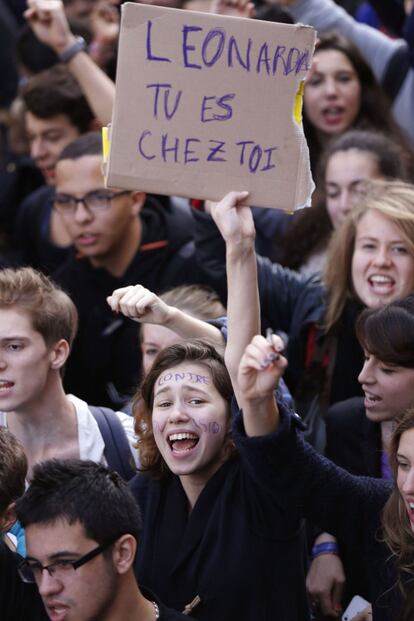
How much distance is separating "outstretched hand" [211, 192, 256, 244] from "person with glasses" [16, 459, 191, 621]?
0.72 m

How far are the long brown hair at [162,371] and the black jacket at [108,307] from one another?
44.7 inches

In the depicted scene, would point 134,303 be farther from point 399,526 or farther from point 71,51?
point 71,51

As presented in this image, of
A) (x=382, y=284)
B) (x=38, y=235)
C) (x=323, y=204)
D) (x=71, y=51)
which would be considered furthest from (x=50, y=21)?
(x=382, y=284)

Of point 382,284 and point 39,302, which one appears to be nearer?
point 39,302

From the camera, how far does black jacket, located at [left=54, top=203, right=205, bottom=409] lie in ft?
16.0

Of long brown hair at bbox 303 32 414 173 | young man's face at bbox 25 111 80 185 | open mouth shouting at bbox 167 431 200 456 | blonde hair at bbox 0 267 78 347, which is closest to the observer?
open mouth shouting at bbox 167 431 200 456

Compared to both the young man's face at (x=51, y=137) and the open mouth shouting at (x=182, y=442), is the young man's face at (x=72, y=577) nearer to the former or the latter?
the open mouth shouting at (x=182, y=442)

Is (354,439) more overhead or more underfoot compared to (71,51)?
more underfoot

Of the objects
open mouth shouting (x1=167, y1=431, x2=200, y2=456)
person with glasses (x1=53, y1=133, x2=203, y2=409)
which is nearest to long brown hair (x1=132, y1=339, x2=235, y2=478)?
open mouth shouting (x1=167, y1=431, x2=200, y2=456)

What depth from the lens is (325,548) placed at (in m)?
3.73

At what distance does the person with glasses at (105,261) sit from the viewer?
4906 millimetres

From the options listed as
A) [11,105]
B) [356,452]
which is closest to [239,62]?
[356,452]

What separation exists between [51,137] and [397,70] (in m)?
1.75

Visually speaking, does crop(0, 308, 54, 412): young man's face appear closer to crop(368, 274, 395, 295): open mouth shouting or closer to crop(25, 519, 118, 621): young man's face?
crop(25, 519, 118, 621): young man's face
